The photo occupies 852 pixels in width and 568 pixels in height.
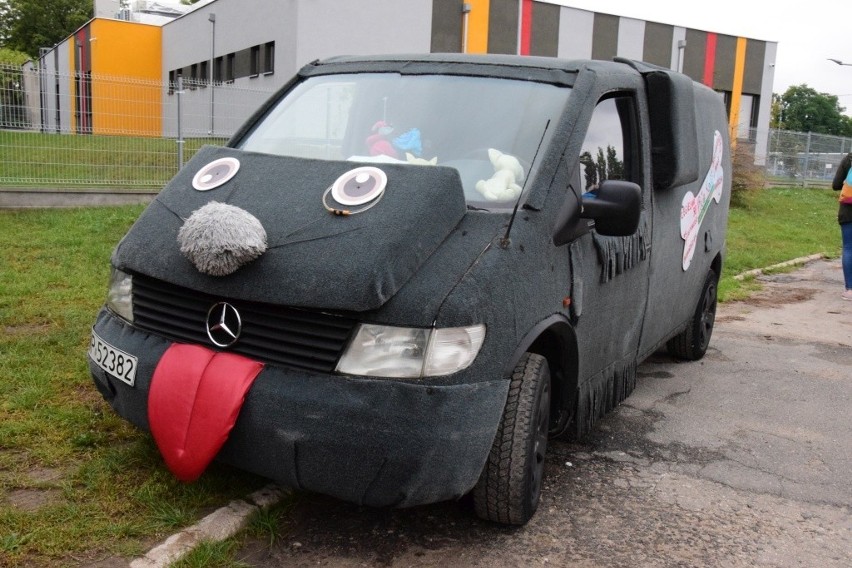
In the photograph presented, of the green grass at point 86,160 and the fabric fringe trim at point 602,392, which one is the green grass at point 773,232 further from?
the green grass at point 86,160

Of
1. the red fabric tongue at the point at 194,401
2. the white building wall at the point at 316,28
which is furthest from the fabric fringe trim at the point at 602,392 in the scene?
the white building wall at the point at 316,28

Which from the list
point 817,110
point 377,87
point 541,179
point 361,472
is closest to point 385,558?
point 361,472

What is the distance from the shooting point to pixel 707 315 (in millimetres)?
6809

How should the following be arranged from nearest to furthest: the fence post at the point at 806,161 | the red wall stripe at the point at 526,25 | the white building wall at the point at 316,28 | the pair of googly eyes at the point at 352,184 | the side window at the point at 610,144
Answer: the pair of googly eyes at the point at 352,184 < the side window at the point at 610,144 < the white building wall at the point at 316,28 < the fence post at the point at 806,161 < the red wall stripe at the point at 526,25

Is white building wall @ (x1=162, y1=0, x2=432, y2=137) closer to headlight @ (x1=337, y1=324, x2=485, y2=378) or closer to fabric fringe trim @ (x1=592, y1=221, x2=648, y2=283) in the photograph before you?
fabric fringe trim @ (x1=592, y1=221, x2=648, y2=283)

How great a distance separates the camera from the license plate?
3439 millimetres

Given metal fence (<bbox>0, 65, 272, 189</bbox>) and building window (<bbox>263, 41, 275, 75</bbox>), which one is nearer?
metal fence (<bbox>0, 65, 272, 189</bbox>)

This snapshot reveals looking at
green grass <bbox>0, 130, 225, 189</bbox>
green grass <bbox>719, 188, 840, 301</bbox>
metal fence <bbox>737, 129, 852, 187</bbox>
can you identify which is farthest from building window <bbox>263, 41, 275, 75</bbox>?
green grass <bbox>0, 130, 225, 189</bbox>

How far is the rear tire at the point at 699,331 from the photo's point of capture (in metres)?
Answer: 6.51

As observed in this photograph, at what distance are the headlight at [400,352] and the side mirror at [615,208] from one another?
3.26ft

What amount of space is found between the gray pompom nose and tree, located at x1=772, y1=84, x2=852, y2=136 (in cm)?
11879

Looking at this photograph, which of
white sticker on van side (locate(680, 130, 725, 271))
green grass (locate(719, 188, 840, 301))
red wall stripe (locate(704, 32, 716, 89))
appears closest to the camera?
white sticker on van side (locate(680, 130, 725, 271))

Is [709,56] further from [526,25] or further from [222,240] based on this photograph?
[222,240]

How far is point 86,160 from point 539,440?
9.95m
